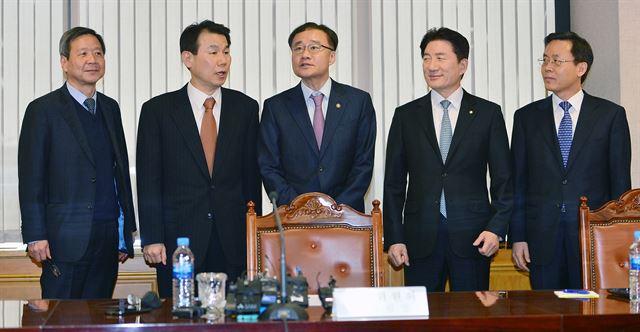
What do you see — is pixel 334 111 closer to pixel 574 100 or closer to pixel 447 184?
pixel 447 184

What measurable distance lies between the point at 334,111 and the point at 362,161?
0.88ft

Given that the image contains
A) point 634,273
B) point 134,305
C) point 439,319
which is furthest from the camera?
point 634,273

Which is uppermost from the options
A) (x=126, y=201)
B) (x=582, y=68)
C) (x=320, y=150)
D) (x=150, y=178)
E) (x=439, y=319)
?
(x=582, y=68)

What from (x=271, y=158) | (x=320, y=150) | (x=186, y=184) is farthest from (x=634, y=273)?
(x=186, y=184)

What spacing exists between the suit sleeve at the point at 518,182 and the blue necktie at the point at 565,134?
18 cm

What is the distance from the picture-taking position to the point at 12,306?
99.3 inches

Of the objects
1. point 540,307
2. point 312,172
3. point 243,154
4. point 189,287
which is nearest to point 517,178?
point 312,172

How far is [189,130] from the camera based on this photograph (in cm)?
379

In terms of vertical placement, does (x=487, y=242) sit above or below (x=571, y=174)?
below

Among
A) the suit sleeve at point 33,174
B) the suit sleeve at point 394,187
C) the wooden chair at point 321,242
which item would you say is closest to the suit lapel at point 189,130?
the suit sleeve at point 33,174

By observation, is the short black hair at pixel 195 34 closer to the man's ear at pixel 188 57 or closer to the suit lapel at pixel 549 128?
the man's ear at pixel 188 57

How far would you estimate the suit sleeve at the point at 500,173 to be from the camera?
373 centimetres

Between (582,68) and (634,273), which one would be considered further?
(582,68)

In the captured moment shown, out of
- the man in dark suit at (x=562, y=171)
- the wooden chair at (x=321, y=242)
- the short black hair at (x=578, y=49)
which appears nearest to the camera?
the wooden chair at (x=321, y=242)
